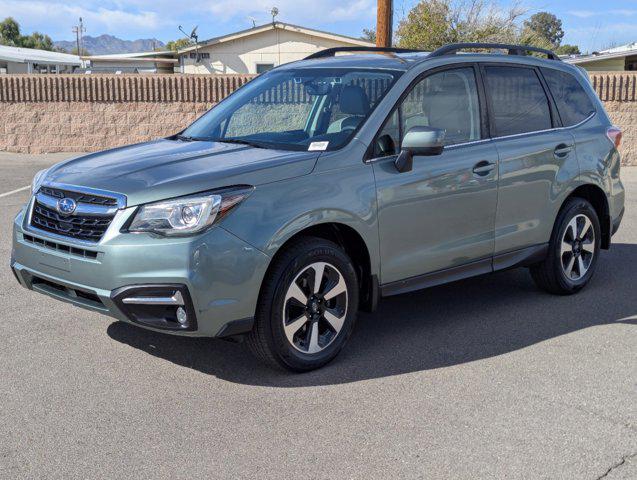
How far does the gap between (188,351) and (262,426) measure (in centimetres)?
122

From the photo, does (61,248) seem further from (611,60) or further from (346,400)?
(611,60)

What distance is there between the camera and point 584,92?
6816 mm

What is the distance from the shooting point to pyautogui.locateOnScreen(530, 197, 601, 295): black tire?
6395mm

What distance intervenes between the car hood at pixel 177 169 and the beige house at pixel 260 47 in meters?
34.0

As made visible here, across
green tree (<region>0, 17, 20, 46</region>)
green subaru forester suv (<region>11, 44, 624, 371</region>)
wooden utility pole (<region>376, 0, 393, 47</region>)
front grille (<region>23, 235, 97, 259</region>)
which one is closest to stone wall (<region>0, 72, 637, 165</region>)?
wooden utility pole (<region>376, 0, 393, 47</region>)

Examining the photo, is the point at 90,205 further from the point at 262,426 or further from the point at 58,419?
the point at 262,426

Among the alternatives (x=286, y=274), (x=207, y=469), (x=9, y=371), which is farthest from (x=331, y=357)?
(x=9, y=371)

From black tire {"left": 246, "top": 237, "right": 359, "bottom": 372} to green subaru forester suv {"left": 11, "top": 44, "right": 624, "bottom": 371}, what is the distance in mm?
10

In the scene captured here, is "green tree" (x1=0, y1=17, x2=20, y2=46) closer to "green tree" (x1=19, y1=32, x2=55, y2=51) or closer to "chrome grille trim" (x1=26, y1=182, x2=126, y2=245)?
"green tree" (x1=19, y1=32, x2=55, y2=51)

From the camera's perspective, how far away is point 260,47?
38781mm

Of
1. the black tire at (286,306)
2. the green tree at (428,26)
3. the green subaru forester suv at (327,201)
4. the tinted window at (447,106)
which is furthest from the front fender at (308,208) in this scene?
the green tree at (428,26)

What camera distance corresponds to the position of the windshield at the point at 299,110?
518 cm

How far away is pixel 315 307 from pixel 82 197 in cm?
148

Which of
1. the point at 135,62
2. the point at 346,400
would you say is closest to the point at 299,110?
the point at 346,400
